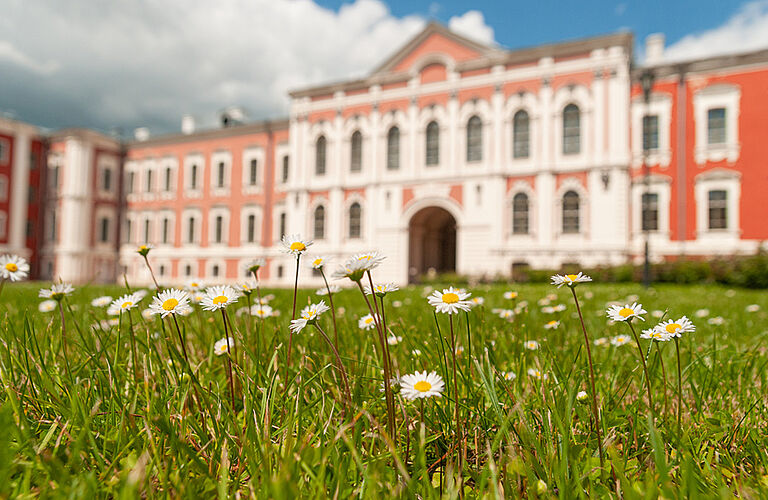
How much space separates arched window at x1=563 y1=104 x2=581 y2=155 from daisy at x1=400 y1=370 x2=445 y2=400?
20.5 m

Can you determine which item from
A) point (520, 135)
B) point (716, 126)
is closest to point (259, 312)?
point (520, 135)

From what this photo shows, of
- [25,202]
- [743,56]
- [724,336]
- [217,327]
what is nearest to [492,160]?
[743,56]

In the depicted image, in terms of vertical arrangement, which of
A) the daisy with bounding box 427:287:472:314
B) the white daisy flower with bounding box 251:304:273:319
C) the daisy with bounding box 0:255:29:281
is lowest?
the white daisy flower with bounding box 251:304:273:319

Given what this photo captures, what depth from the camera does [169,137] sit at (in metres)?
29.9

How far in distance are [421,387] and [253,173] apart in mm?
28445

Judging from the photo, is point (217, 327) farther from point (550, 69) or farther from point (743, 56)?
point (743, 56)

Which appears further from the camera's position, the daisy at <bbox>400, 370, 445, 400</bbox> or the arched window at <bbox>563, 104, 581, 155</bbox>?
the arched window at <bbox>563, 104, 581, 155</bbox>

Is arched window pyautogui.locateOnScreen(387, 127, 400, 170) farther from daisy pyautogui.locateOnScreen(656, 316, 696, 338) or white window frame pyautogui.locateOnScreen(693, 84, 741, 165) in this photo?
daisy pyautogui.locateOnScreen(656, 316, 696, 338)

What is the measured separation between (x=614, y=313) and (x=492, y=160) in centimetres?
2021

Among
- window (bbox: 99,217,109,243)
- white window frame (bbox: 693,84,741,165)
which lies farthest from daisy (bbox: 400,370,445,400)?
window (bbox: 99,217,109,243)

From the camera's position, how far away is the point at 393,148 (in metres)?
22.6

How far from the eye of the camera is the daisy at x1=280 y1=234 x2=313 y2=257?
3.70ft

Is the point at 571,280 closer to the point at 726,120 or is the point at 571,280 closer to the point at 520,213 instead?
the point at 520,213

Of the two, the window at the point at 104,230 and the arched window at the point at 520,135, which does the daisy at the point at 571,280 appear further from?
the window at the point at 104,230
